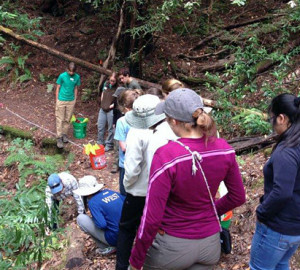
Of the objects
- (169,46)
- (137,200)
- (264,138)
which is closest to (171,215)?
(137,200)

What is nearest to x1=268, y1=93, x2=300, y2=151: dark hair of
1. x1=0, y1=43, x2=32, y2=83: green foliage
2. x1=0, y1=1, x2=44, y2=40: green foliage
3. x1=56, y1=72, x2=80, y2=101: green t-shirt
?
x1=56, y1=72, x2=80, y2=101: green t-shirt

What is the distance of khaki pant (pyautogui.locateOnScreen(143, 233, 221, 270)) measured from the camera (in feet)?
7.34

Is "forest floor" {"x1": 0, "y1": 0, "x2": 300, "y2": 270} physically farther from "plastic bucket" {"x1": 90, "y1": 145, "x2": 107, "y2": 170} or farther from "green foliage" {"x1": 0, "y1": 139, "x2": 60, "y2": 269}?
"green foliage" {"x1": 0, "y1": 139, "x2": 60, "y2": 269}

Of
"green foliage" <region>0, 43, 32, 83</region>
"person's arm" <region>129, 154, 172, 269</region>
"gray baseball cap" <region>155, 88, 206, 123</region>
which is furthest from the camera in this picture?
"green foliage" <region>0, 43, 32, 83</region>

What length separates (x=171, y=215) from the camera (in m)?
2.23

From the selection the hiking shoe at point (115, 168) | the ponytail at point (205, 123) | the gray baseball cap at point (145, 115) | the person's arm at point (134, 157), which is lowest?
Result: the hiking shoe at point (115, 168)

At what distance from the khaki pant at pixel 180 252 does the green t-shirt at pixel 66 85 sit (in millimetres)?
6135

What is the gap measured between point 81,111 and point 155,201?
26.1ft

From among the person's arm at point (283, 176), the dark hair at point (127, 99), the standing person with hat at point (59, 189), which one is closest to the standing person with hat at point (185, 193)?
the person's arm at point (283, 176)

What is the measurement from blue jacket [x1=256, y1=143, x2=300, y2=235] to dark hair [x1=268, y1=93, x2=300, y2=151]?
0.17 ft

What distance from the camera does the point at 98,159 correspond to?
7.11 m

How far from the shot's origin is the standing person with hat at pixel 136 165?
9.82 feet

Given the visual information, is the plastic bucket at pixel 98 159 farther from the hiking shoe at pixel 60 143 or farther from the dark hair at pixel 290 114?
the dark hair at pixel 290 114

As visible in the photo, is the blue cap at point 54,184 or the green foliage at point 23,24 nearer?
the blue cap at point 54,184
